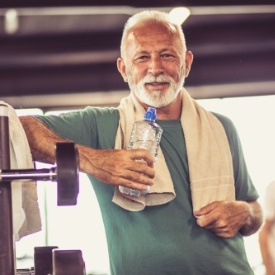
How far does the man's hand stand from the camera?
1466mm

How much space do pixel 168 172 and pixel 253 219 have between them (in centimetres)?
32

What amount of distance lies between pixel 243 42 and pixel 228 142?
9.69ft

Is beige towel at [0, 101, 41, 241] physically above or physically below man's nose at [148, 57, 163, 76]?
Result: below

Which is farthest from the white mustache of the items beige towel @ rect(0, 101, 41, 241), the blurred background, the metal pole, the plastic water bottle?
the blurred background

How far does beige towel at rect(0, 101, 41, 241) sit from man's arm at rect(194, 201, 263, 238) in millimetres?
671

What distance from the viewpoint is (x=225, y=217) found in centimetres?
179

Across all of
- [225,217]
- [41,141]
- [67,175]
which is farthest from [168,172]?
[67,175]

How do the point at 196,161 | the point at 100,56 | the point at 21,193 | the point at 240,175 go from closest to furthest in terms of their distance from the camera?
the point at 21,193
the point at 196,161
the point at 240,175
the point at 100,56

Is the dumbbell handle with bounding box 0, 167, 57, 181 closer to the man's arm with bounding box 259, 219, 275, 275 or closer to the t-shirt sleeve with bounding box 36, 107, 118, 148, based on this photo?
the t-shirt sleeve with bounding box 36, 107, 118, 148

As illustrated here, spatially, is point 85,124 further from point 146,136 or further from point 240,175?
point 240,175

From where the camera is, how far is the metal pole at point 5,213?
1.03 meters

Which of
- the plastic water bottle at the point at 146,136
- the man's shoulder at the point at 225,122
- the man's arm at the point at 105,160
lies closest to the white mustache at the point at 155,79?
the plastic water bottle at the point at 146,136

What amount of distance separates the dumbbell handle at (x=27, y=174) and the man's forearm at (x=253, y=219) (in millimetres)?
1007

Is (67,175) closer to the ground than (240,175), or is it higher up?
closer to the ground
